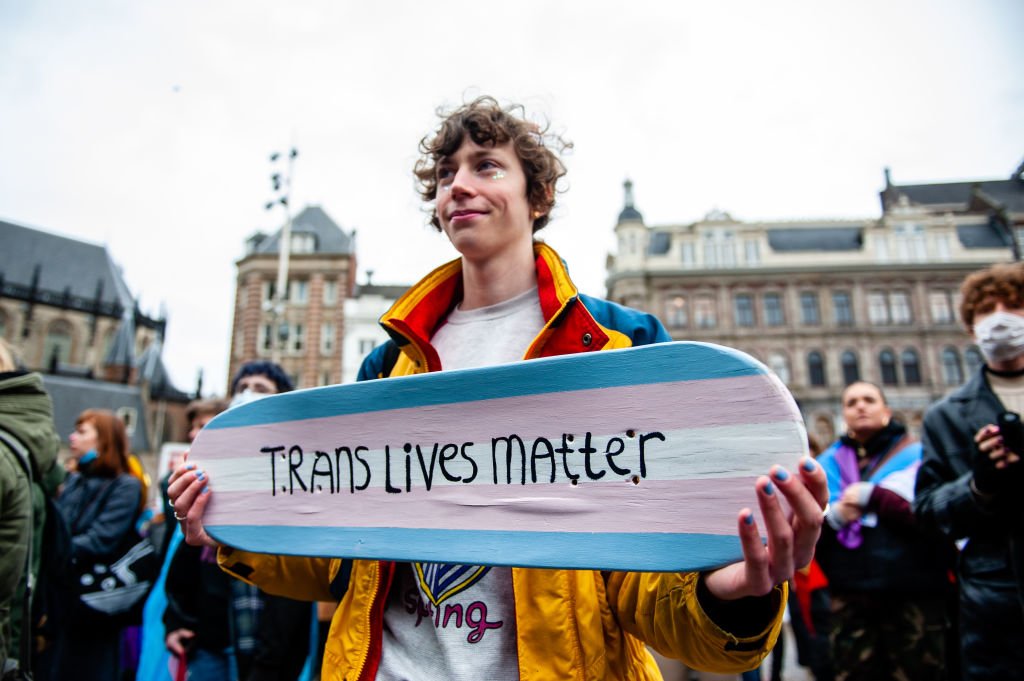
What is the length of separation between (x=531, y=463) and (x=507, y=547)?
0.56 feet

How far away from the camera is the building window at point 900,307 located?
32.0m

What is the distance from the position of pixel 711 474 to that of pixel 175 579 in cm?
343

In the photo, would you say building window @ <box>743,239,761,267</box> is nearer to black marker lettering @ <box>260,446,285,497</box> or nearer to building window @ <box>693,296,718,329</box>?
building window @ <box>693,296,718,329</box>

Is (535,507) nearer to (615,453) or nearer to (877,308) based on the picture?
(615,453)

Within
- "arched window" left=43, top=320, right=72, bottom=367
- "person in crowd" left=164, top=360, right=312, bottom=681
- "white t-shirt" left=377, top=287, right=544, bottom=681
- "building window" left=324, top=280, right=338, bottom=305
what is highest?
"arched window" left=43, top=320, right=72, bottom=367

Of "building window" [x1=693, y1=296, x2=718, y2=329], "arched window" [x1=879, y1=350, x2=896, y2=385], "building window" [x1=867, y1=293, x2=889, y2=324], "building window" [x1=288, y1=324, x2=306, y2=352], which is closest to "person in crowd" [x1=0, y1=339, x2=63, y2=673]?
"building window" [x1=288, y1=324, x2=306, y2=352]

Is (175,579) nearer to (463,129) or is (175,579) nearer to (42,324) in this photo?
(463,129)

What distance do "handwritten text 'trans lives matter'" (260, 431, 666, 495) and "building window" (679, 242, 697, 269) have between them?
34672 mm

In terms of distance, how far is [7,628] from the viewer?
7.25 feet

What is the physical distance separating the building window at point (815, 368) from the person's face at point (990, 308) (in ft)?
106

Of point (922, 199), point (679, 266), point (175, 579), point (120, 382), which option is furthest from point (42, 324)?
point (922, 199)

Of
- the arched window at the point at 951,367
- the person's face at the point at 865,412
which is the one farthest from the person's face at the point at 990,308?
the arched window at the point at 951,367

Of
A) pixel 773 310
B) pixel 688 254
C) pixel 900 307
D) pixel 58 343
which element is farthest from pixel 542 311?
pixel 58 343

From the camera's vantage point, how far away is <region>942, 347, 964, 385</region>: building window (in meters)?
31.0
